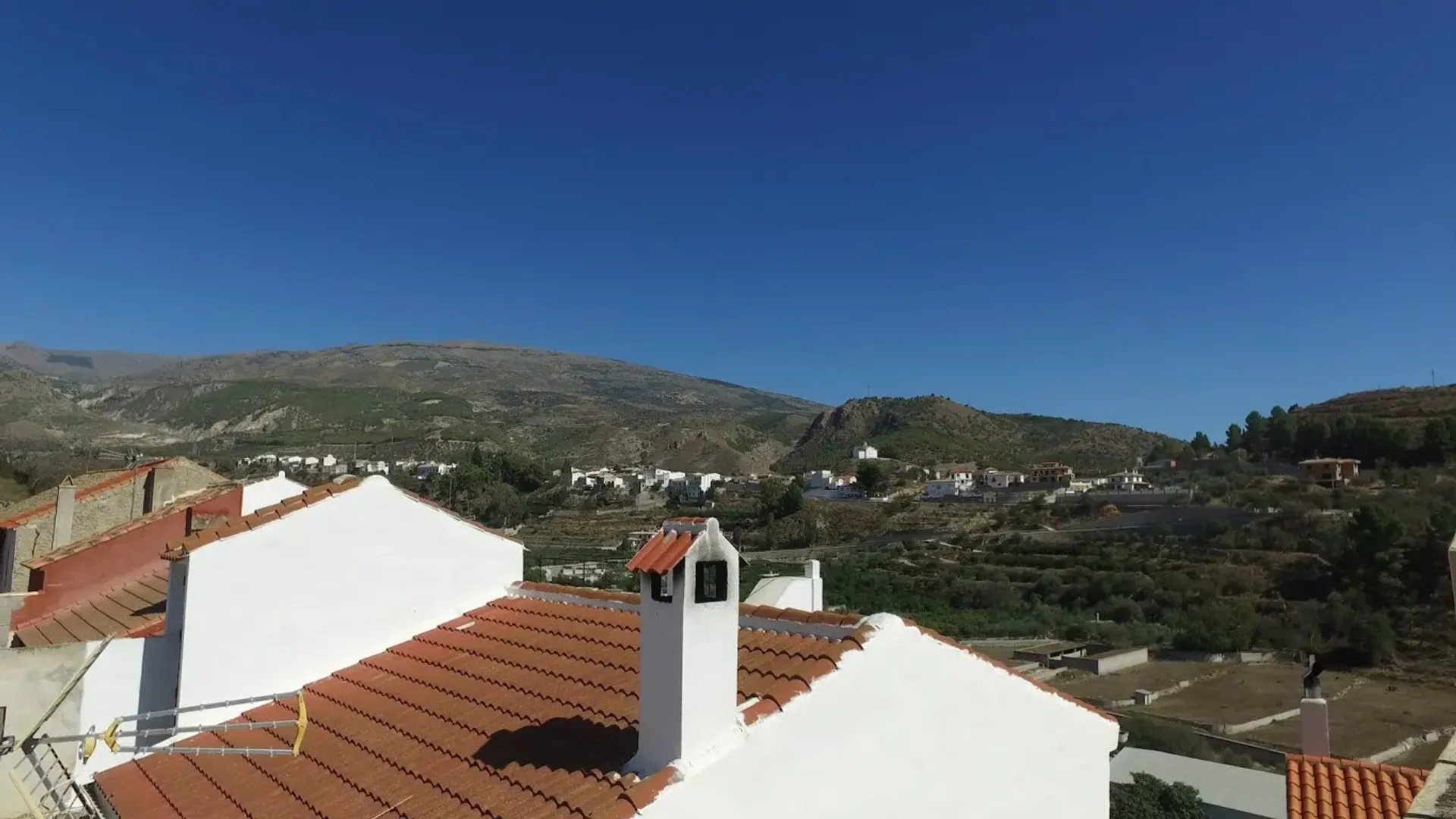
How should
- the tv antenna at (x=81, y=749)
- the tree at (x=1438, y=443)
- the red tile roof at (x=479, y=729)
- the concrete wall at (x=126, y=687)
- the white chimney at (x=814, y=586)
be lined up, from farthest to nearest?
the tree at (x=1438, y=443) < the white chimney at (x=814, y=586) < the concrete wall at (x=126, y=687) < the tv antenna at (x=81, y=749) < the red tile roof at (x=479, y=729)

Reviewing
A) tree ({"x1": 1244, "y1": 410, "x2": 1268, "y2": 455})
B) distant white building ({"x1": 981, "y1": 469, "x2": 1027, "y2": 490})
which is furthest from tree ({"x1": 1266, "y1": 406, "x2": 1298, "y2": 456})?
distant white building ({"x1": 981, "y1": 469, "x2": 1027, "y2": 490})

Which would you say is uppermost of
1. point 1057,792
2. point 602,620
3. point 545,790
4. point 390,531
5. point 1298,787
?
point 390,531

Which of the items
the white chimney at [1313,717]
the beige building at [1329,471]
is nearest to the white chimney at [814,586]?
the white chimney at [1313,717]

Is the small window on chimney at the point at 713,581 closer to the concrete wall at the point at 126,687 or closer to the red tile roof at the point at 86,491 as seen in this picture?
the concrete wall at the point at 126,687

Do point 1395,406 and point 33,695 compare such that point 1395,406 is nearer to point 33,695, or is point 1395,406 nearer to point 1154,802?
point 1154,802

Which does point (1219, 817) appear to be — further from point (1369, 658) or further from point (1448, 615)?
point (1448, 615)

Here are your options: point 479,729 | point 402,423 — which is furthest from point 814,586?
point 402,423

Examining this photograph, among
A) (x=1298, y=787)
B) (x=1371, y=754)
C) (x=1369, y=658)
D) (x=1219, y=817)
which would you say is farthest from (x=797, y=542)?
(x=1298, y=787)
